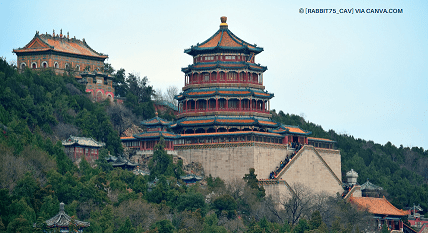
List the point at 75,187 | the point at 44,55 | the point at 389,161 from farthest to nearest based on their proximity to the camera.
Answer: the point at 389,161
the point at 44,55
the point at 75,187

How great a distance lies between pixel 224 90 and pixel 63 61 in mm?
20668

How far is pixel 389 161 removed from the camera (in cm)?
Answer: 11712

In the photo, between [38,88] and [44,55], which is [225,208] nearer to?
[38,88]

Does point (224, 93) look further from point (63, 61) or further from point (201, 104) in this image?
point (63, 61)

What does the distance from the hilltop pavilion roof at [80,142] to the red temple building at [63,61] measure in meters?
16.5

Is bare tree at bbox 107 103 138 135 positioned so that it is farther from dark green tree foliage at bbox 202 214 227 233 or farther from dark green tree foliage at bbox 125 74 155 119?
dark green tree foliage at bbox 202 214 227 233

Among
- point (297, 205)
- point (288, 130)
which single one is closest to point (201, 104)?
point (288, 130)

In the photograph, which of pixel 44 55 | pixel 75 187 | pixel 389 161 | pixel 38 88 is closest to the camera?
pixel 75 187

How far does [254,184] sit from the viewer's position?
85125mm

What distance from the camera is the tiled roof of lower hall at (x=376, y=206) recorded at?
91438 mm

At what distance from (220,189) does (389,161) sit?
39311 millimetres

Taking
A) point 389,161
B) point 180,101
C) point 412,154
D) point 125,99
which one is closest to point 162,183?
point 180,101

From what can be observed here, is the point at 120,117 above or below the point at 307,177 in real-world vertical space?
above

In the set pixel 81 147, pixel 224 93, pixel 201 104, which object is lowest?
pixel 81 147
